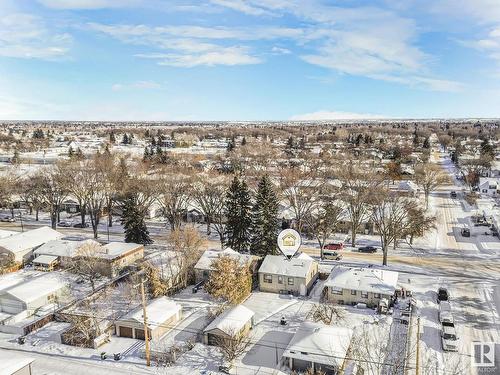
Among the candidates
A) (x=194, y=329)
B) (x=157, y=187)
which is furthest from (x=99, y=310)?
(x=157, y=187)

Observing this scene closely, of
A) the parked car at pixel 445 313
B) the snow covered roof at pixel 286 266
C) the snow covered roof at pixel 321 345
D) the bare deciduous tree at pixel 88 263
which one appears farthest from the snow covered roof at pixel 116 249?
the parked car at pixel 445 313

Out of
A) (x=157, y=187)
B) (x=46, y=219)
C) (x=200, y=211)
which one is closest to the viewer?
(x=157, y=187)

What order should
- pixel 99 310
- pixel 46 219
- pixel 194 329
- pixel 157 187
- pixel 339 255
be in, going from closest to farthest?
pixel 194 329 < pixel 99 310 < pixel 339 255 < pixel 157 187 < pixel 46 219

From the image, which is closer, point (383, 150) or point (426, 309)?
point (426, 309)

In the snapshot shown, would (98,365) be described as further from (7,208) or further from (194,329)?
(7,208)

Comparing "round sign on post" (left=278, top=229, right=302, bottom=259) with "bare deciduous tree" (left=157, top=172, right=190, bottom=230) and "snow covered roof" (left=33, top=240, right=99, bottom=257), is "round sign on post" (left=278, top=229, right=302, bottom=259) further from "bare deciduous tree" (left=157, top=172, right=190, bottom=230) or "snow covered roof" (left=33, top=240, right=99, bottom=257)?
"snow covered roof" (left=33, top=240, right=99, bottom=257)

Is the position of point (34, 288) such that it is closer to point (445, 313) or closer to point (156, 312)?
point (156, 312)

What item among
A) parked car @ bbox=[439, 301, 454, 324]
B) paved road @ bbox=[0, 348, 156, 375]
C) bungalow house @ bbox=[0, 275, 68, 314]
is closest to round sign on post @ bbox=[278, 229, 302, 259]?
parked car @ bbox=[439, 301, 454, 324]
